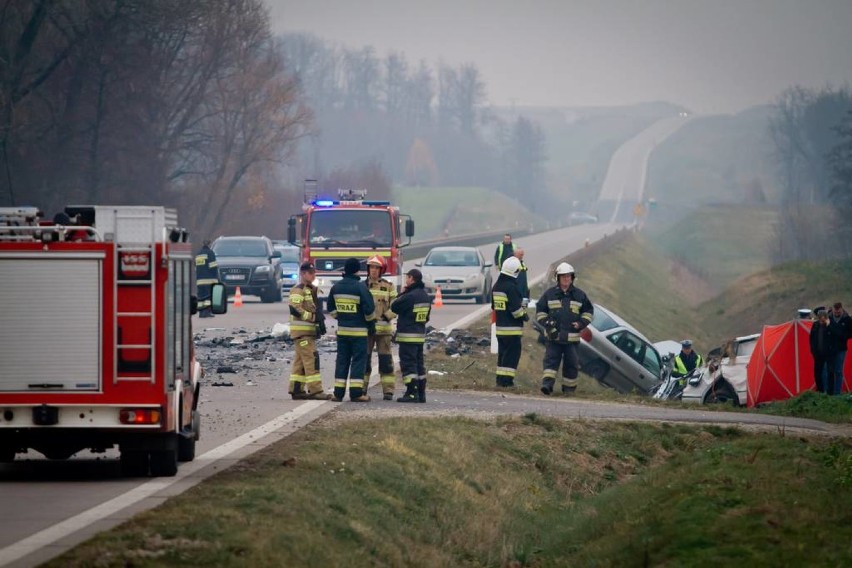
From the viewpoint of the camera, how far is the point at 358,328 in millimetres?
18156

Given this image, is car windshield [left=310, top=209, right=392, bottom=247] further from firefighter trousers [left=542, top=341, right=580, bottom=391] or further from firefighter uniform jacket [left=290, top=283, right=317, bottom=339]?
firefighter uniform jacket [left=290, top=283, right=317, bottom=339]

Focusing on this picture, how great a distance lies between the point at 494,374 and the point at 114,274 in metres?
14.5

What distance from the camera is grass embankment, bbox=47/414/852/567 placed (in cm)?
974

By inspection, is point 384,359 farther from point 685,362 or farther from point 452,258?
point 452,258

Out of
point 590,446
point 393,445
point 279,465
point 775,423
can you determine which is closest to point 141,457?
point 279,465

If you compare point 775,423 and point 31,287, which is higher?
point 31,287

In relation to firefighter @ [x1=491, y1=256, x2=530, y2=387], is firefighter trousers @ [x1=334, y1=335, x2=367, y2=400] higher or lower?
lower

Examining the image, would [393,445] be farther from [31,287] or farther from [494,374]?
[494,374]

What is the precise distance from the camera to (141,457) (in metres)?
12.4

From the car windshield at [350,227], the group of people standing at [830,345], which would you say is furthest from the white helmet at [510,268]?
the car windshield at [350,227]

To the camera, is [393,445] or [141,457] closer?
[141,457]

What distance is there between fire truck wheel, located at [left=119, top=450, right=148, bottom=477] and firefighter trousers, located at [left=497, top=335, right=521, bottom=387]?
31.6 ft

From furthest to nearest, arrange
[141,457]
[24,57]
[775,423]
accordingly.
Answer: [24,57] < [775,423] < [141,457]

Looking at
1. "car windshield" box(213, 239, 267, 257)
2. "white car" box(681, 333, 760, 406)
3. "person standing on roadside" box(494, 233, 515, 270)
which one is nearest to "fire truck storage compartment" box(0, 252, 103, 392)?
"white car" box(681, 333, 760, 406)
